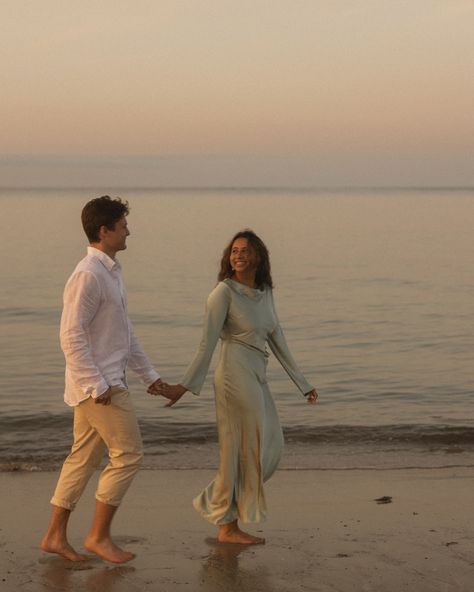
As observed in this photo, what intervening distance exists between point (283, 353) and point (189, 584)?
1.64 metres

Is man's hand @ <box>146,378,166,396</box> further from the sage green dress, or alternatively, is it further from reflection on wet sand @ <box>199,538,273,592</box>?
reflection on wet sand @ <box>199,538,273,592</box>

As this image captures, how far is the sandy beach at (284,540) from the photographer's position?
17.3ft

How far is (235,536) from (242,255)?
1.60 m

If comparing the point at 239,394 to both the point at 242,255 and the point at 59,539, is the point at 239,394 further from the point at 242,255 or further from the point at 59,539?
the point at 59,539

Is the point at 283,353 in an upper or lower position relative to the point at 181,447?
upper

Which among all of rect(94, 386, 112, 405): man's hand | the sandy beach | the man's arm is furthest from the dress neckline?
the sandy beach

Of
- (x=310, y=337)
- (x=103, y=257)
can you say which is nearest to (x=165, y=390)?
(x=103, y=257)

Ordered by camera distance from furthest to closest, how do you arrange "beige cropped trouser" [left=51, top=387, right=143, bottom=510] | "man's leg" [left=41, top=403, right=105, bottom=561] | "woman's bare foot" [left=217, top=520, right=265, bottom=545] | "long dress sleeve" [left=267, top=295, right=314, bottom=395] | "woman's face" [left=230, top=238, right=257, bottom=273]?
"long dress sleeve" [left=267, top=295, right=314, bottom=395], "woman's face" [left=230, top=238, right=257, bottom=273], "woman's bare foot" [left=217, top=520, right=265, bottom=545], "man's leg" [left=41, top=403, right=105, bottom=561], "beige cropped trouser" [left=51, top=387, right=143, bottom=510]

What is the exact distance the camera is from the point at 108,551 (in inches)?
219

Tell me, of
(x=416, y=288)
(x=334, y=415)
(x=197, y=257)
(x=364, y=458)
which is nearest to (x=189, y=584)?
(x=364, y=458)

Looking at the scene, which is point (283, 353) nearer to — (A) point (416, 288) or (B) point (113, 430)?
(B) point (113, 430)

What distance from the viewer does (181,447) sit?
407 inches

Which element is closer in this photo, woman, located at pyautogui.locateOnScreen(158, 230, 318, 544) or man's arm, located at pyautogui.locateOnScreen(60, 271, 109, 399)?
man's arm, located at pyautogui.locateOnScreen(60, 271, 109, 399)

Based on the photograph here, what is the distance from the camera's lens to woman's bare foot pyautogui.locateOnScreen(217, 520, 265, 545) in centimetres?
597
